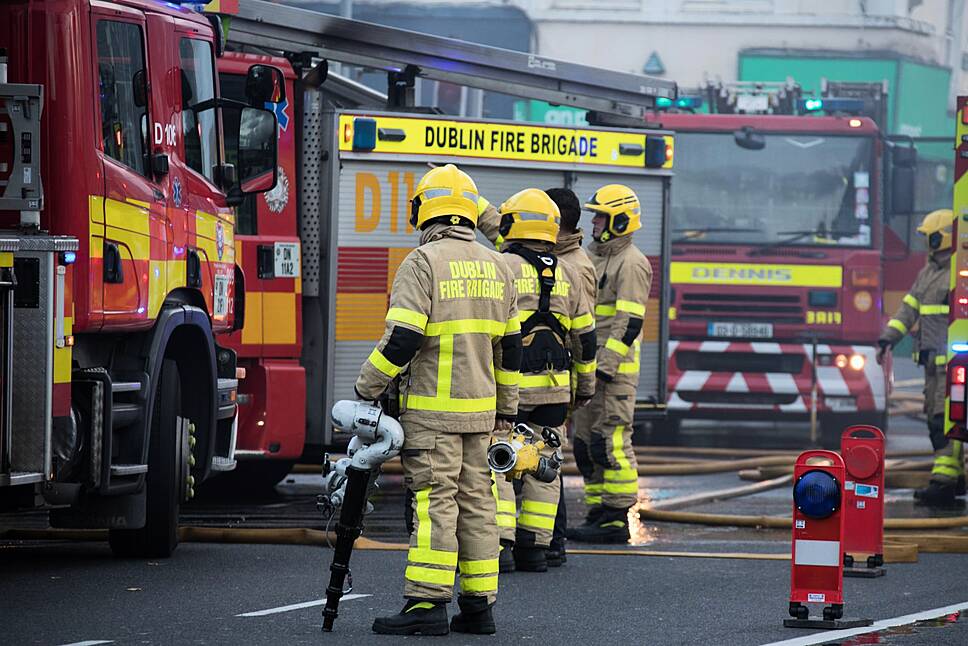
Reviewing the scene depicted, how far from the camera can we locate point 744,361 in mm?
16109

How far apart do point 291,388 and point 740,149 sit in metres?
6.56

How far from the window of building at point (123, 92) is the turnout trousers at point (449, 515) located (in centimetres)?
208

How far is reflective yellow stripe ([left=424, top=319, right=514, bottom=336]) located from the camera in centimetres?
700

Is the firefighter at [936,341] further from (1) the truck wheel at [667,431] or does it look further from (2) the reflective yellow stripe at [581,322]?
(2) the reflective yellow stripe at [581,322]

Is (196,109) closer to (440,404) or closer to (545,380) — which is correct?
(545,380)

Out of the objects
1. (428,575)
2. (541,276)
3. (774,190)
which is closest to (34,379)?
(428,575)

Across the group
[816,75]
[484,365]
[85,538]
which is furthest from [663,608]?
[816,75]

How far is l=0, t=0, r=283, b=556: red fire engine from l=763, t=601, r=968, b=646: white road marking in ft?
9.71

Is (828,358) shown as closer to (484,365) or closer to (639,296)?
(639,296)

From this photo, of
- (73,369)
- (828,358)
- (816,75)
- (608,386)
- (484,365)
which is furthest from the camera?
(816,75)

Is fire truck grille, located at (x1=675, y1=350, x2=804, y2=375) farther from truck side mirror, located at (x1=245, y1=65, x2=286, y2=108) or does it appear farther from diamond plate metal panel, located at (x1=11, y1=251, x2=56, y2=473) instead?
diamond plate metal panel, located at (x1=11, y1=251, x2=56, y2=473)

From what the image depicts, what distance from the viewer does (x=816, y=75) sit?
32.8m

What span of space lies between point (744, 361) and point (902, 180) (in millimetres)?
2044

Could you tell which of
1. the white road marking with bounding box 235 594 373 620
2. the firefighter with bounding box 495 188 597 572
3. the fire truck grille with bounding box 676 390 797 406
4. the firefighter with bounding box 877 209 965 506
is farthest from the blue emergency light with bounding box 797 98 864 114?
the white road marking with bounding box 235 594 373 620
